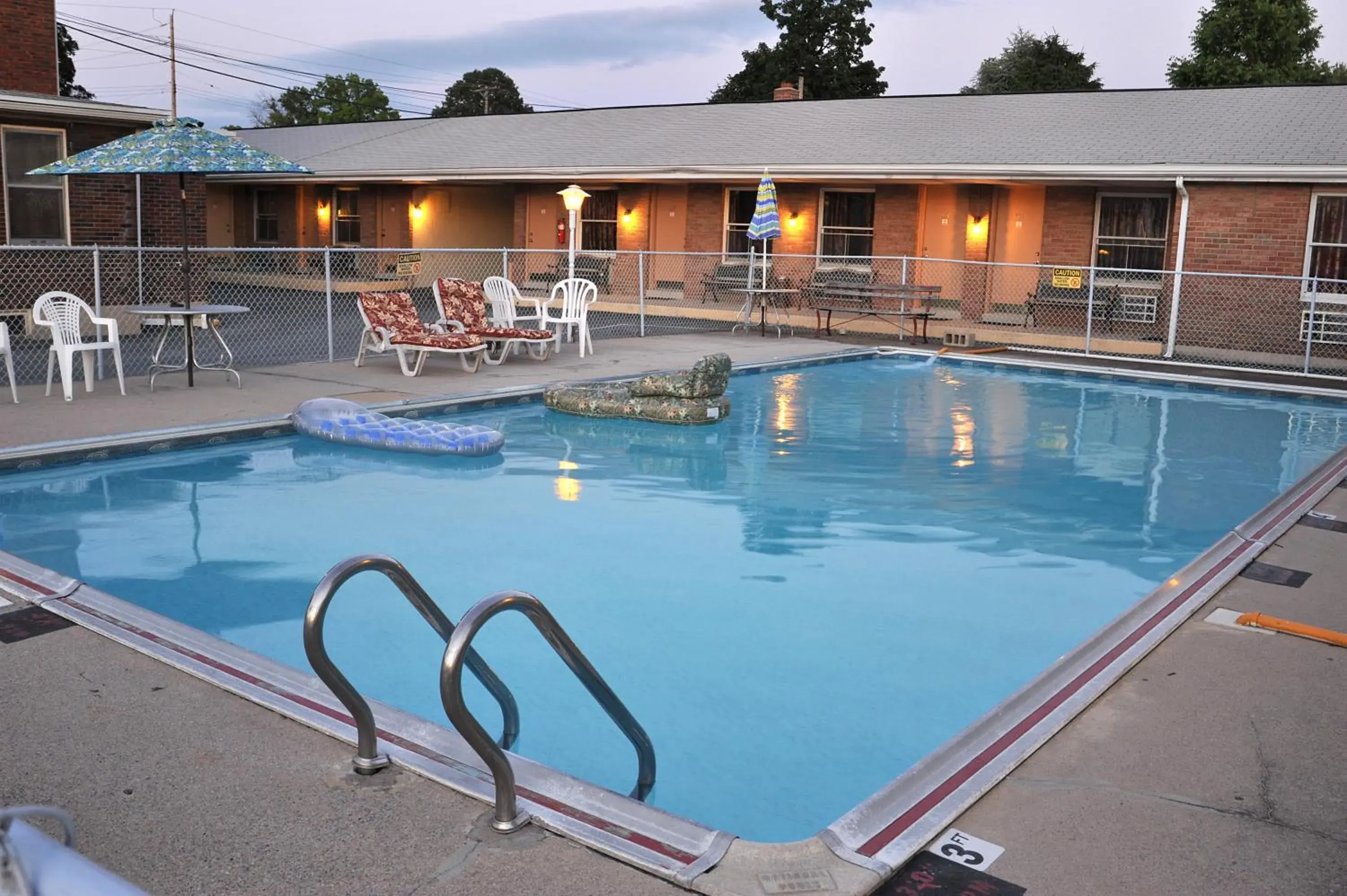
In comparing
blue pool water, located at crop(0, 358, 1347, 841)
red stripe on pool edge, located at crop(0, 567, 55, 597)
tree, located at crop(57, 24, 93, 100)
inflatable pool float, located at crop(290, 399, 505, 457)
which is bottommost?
blue pool water, located at crop(0, 358, 1347, 841)

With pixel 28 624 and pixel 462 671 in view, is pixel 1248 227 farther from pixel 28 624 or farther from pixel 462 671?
pixel 28 624

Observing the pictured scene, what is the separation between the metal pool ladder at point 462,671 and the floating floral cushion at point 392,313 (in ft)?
31.0

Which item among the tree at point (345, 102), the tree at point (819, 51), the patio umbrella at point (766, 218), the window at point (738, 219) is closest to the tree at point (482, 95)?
the tree at point (345, 102)

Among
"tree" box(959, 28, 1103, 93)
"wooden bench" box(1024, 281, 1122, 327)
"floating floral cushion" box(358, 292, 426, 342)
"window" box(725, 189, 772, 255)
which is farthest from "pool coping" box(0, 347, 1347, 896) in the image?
"tree" box(959, 28, 1103, 93)

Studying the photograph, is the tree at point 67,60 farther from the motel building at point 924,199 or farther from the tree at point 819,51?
the tree at point 819,51

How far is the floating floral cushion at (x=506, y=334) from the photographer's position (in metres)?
13.9

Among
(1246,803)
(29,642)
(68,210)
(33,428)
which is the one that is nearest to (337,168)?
(68,210)

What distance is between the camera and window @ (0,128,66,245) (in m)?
16.2

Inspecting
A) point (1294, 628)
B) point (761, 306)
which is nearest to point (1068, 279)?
point (761, 306)

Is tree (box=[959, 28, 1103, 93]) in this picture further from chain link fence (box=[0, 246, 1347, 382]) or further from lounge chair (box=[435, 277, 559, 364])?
lounge chair (box=[435, 277, 559, 364])

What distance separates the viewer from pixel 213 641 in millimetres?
4711

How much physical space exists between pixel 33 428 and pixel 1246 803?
29.0 feet

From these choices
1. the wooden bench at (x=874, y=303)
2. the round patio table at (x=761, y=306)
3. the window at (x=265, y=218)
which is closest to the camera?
the wooden bench at (x=874, y=303)

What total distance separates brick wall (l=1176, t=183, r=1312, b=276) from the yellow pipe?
13733 millimetres
